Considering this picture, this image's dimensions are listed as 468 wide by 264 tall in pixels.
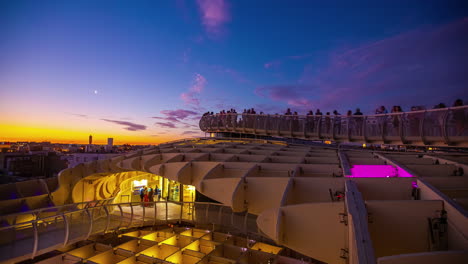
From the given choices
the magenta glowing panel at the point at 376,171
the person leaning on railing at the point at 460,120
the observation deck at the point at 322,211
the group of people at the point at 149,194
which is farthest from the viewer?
the group of people at the point at 149,194

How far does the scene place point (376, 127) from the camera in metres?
14.7

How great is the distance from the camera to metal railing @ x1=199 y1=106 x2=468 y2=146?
35.7 feet

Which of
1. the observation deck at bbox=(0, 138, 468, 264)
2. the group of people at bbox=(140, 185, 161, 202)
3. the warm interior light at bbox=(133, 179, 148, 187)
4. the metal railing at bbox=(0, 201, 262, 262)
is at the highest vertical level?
the observation deck at bbox=(0, 138, 468, 264)

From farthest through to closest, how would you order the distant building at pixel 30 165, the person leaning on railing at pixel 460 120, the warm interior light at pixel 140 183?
the distant building at pixel 30 165 → the warm interior light at pixel 140 183 → the person leaning on railing at pixel 460 120

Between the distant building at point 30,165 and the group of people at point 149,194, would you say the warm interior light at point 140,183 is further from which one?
the distant building at point 30,165

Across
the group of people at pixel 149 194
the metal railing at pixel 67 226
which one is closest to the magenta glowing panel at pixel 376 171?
the metal railing at pixel 67 226

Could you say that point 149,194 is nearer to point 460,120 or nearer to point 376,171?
point 376,171

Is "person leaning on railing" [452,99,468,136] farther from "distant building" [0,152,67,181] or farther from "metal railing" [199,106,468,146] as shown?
"distant building" [0,152,67,181]

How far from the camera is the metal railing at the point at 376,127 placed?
35.7 ft

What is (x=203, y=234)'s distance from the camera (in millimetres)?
17031

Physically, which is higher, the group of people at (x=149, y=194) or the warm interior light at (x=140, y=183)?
the warm interior light at (x=140, y=183)

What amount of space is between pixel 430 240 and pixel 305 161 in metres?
8.35

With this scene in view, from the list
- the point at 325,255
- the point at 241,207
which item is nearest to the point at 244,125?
the point at 241,207

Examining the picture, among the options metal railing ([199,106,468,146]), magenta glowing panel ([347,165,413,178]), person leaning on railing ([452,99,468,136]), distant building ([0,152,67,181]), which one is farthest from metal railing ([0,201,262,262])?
distant building ([0,152,67,181])
